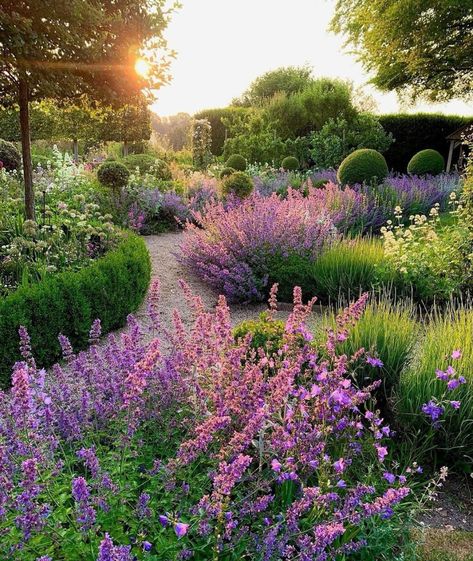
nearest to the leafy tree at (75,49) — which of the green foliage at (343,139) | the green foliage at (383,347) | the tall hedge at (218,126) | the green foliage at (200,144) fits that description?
the green foliage at (383,347)

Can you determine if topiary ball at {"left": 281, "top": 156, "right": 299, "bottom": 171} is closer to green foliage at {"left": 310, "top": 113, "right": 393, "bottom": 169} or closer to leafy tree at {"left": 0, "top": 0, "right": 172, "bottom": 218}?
green foliage at {"left": 310, "top": 113, "right": 393, "bottom": 169}

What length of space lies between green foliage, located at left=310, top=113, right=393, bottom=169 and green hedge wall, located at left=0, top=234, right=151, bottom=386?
1597cm

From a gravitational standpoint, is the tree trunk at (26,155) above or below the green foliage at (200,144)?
below

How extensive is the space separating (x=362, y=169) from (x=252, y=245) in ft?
25.1

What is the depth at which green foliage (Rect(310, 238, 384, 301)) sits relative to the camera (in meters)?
6.03

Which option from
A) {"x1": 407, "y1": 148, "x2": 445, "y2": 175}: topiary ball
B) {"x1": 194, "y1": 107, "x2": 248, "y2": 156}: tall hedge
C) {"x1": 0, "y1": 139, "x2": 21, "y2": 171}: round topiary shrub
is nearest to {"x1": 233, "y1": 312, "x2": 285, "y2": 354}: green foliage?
{"x1": 0, "y1": 139, "x2": 21, "y2": 171}: round topiary shrub

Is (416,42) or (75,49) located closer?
(75,49)

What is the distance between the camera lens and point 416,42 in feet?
70.8

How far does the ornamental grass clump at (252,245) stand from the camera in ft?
20.6

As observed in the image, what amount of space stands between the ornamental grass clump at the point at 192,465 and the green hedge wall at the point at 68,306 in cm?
161

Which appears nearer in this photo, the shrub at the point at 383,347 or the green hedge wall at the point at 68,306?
the shrub at the point at 383,347

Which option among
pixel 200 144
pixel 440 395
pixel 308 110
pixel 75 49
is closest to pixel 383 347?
pixel 440 395

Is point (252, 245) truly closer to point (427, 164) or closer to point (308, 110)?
point (427, 164)

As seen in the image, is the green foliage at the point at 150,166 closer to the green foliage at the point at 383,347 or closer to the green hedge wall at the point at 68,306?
the green hedge wall at the point at 68,306
